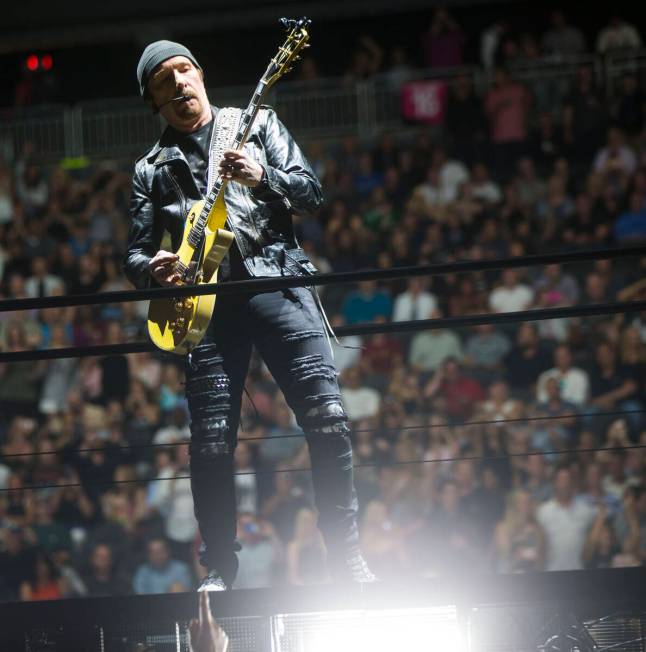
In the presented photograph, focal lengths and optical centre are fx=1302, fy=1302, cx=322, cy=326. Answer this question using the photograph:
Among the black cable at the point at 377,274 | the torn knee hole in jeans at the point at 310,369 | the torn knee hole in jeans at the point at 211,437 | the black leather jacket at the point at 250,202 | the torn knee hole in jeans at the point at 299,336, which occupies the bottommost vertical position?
the torn knee hole in jeans at the point at 211,437

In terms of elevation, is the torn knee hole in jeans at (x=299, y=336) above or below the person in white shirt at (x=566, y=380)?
below

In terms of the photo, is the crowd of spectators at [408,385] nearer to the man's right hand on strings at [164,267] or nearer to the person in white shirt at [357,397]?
the person in white shirt at [357,397]

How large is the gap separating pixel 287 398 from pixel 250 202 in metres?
0.62

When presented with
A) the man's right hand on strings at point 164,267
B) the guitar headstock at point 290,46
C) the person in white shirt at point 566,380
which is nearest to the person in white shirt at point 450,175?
the person in white shirt at point 566,380

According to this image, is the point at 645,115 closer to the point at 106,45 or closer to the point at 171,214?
the point at 106,45

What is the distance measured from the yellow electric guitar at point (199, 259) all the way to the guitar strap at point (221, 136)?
0.15 feet

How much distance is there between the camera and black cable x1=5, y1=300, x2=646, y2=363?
13.0 ft

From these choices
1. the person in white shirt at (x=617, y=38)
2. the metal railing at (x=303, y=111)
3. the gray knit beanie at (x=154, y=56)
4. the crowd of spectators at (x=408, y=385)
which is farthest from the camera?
the person in white shirt at (x=617, y=38)

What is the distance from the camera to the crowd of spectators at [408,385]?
7609mm

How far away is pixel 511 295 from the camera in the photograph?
30.9ft

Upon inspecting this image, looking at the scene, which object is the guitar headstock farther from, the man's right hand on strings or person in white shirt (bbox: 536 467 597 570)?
person in white shirt (bbox: 536 467 597 570)

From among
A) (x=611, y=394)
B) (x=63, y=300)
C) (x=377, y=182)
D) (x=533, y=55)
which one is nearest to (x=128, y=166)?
(x=377, y=182)

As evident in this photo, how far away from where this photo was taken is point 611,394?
8.40 meters

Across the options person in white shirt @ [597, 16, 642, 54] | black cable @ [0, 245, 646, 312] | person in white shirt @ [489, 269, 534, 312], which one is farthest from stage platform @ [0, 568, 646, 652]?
person in white shirt @ [597, 16, 642, 54]
